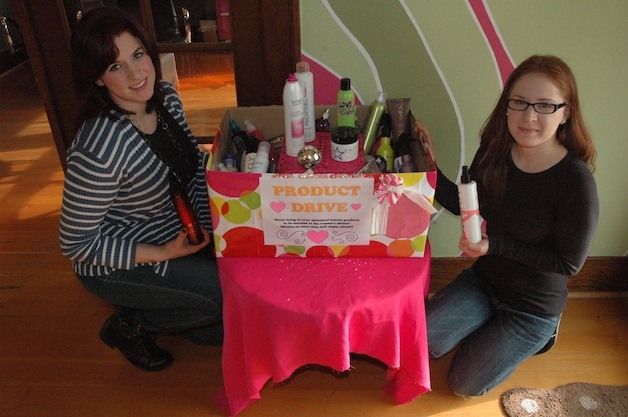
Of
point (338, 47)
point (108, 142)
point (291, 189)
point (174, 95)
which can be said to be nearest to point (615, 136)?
point (338, 47)

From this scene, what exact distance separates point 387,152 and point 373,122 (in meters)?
0.13

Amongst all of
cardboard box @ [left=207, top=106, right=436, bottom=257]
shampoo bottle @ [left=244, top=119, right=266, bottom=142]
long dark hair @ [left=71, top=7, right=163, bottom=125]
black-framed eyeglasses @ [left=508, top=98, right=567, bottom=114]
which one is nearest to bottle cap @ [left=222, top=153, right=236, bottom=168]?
cardboard box @ [left=207, top=106, right=436, bottom=257]

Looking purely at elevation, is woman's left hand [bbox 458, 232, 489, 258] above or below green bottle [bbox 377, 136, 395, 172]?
below

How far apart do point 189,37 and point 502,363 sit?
4.70 ft


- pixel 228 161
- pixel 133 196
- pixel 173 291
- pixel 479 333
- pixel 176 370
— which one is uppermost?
pixel 228 161

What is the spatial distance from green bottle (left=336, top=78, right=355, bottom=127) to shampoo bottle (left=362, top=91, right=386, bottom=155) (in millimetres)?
51

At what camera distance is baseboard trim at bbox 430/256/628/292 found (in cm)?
199

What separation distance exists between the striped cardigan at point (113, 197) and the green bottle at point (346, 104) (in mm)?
484

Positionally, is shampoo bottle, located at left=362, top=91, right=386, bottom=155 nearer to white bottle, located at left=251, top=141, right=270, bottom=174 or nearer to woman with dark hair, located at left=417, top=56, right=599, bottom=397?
woman with dark hair, located at left=417, top=56, right=599, bottom=397

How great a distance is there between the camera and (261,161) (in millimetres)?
1344

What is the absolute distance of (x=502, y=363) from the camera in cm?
152

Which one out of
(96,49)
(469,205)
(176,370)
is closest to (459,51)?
(469,205)

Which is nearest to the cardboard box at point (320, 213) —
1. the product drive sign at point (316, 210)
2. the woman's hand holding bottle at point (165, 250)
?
the product drive sign at point (316, 210)

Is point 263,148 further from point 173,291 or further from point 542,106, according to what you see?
point 542,106
